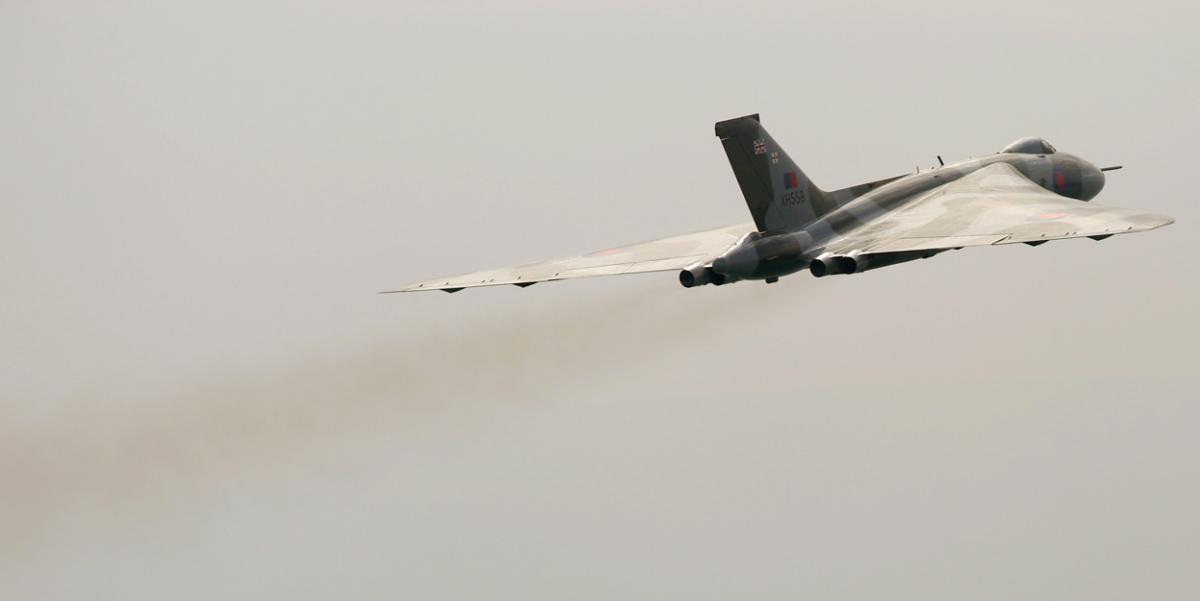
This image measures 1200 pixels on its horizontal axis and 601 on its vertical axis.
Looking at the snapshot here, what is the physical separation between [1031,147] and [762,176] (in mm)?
10964

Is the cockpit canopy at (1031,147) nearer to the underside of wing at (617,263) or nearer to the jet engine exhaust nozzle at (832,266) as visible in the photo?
the underside of wing at (617,263)

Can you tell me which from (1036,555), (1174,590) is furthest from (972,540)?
(1174,590)

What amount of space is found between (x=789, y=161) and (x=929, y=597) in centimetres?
12646

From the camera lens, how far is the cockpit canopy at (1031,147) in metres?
51.0

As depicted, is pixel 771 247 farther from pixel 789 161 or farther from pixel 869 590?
pixel 869 590

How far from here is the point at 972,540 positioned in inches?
6973

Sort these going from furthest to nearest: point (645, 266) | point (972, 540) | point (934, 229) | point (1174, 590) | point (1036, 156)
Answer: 1. point (972, 540)
2. point (1174, 590)
3. point (1036, 156)
4. point (645, 266)
5. point (934, 229)

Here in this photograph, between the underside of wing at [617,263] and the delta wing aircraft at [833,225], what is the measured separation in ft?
0.13

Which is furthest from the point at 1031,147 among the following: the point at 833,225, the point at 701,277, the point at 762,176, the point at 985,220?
the point at 701,277

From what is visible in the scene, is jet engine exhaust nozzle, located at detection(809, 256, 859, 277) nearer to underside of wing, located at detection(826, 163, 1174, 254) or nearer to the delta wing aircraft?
the delta wing aircraft

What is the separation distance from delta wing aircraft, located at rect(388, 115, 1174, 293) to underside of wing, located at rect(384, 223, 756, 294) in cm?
4

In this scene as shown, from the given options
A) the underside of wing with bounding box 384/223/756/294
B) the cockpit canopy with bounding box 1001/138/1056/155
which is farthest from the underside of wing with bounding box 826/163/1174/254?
the underside of wing with bounding box 384/223/756/294

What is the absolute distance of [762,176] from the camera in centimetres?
4425

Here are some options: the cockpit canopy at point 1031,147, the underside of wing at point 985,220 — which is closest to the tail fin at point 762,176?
the underside of wing at point 985,220
